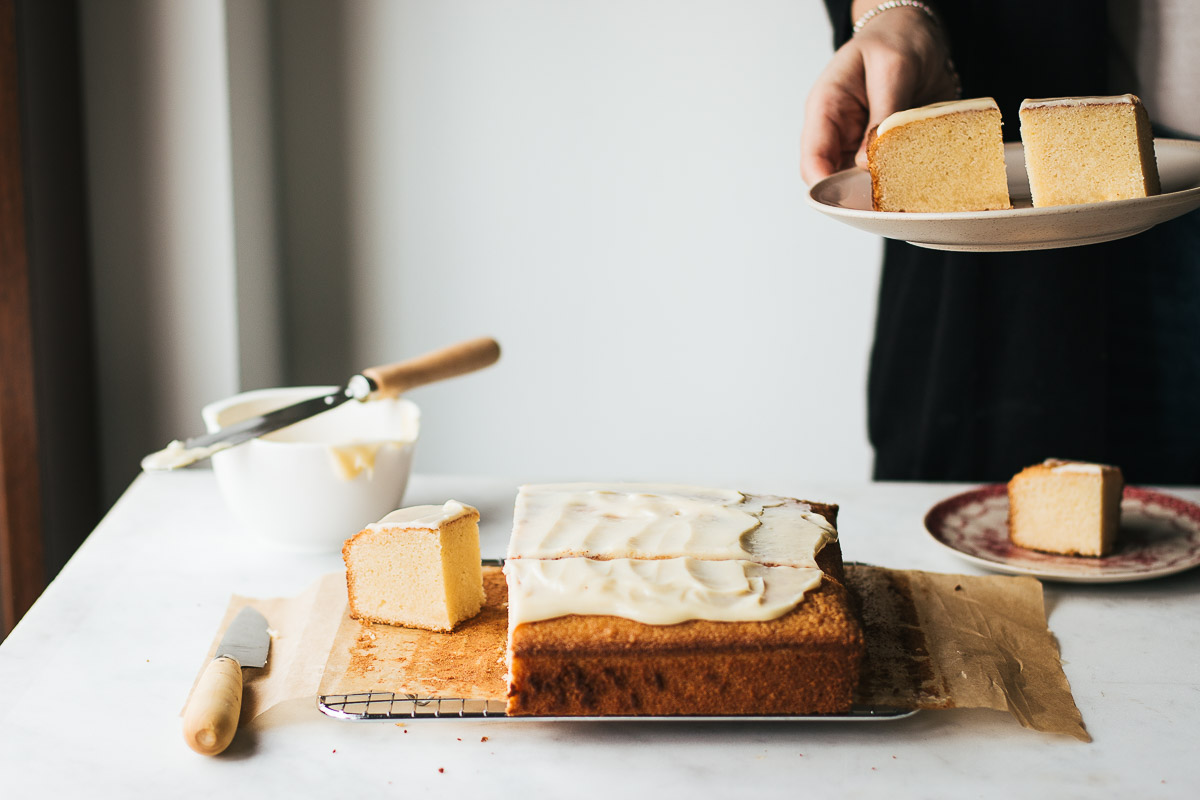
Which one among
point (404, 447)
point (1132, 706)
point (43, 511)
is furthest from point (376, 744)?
point (43, 511)

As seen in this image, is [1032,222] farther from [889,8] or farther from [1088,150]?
[889,8]

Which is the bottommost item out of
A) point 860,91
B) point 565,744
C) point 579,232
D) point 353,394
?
point 565,744

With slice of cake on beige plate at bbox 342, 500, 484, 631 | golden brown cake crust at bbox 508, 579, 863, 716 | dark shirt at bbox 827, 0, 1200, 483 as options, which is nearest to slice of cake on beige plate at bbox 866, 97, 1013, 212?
golden brown cake crust at bbox 508, 579, 863, 716

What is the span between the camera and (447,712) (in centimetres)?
91

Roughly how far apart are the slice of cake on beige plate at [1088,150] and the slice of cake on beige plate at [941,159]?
42mm

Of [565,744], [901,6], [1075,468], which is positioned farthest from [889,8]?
[565,744]

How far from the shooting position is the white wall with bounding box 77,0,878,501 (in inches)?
98.9

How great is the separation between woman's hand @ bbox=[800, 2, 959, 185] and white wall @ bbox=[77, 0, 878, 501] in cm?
103

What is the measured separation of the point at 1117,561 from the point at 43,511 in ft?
5.75

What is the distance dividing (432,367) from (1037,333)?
42.6 inches

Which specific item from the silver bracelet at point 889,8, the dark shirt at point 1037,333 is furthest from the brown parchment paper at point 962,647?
the silver bracelet at point 889,8

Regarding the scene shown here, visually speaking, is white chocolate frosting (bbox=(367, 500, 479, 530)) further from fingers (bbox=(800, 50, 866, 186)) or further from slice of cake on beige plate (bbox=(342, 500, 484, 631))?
fingers (bbox=(800, 50, 866, 186))

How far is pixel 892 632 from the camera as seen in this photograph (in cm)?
108

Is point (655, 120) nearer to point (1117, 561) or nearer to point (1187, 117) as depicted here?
point (1187, 117)
